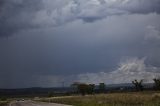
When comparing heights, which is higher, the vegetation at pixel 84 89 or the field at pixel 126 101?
the vegetation at pixel 84 89

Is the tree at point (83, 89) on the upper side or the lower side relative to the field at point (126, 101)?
upper

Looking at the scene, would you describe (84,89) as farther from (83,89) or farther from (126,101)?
(126,101)

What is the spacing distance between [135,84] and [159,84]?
45.5 feet

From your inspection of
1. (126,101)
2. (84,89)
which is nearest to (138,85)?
(84,89)

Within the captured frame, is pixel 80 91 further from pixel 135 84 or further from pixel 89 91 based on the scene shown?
pixel 135 84

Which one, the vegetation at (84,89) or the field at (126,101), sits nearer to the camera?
the field at (126,101)

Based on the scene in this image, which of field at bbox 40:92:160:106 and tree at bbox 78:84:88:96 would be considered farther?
tree at bbox 78:84:88:96

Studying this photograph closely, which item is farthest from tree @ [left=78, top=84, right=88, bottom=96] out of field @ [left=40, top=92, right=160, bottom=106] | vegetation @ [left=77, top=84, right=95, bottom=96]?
field @ [left=40, top=92, right=160, bottom=106]

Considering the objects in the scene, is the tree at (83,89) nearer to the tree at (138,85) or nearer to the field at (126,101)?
the tree at (138,85)

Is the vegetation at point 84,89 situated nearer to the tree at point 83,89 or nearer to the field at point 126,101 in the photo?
the tree at point 83,89

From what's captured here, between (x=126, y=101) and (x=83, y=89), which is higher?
(x=83, y=89)

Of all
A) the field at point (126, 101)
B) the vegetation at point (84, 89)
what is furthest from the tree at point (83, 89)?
the field at point (126, 101)

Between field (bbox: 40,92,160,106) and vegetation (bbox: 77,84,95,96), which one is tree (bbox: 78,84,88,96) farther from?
field (bbox: 40,92,160,106)

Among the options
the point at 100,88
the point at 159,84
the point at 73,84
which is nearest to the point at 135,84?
the point at 159,84
